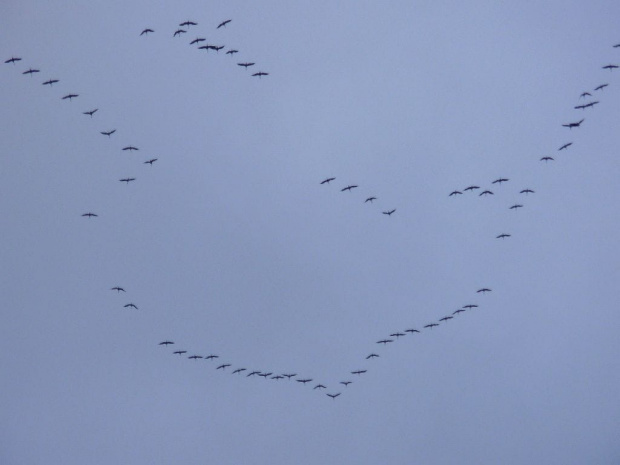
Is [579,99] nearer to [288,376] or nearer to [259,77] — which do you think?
[259,77]

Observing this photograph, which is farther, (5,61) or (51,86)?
(51,86)

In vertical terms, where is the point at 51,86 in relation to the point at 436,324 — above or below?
above

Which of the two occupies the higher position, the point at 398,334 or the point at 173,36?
the point at 173,36

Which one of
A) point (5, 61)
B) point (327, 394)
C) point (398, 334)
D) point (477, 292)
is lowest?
point (327, 394)

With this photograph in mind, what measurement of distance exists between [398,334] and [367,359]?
4.76 metres

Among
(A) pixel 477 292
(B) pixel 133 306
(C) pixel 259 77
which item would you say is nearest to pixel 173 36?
(C) pixel 259 77

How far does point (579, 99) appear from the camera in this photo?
66.1 meters

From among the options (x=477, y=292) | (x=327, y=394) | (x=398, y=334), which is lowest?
(x=327, y=394)

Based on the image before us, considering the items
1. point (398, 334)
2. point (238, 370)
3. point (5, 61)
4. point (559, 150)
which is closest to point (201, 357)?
point (238, 370)

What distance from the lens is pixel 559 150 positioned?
6638cm

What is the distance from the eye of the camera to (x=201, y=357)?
64375 millimetres

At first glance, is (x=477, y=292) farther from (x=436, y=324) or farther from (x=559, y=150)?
(x=559, y=150)

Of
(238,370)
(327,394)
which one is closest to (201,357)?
(238,370)

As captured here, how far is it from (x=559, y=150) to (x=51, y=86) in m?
38.5
